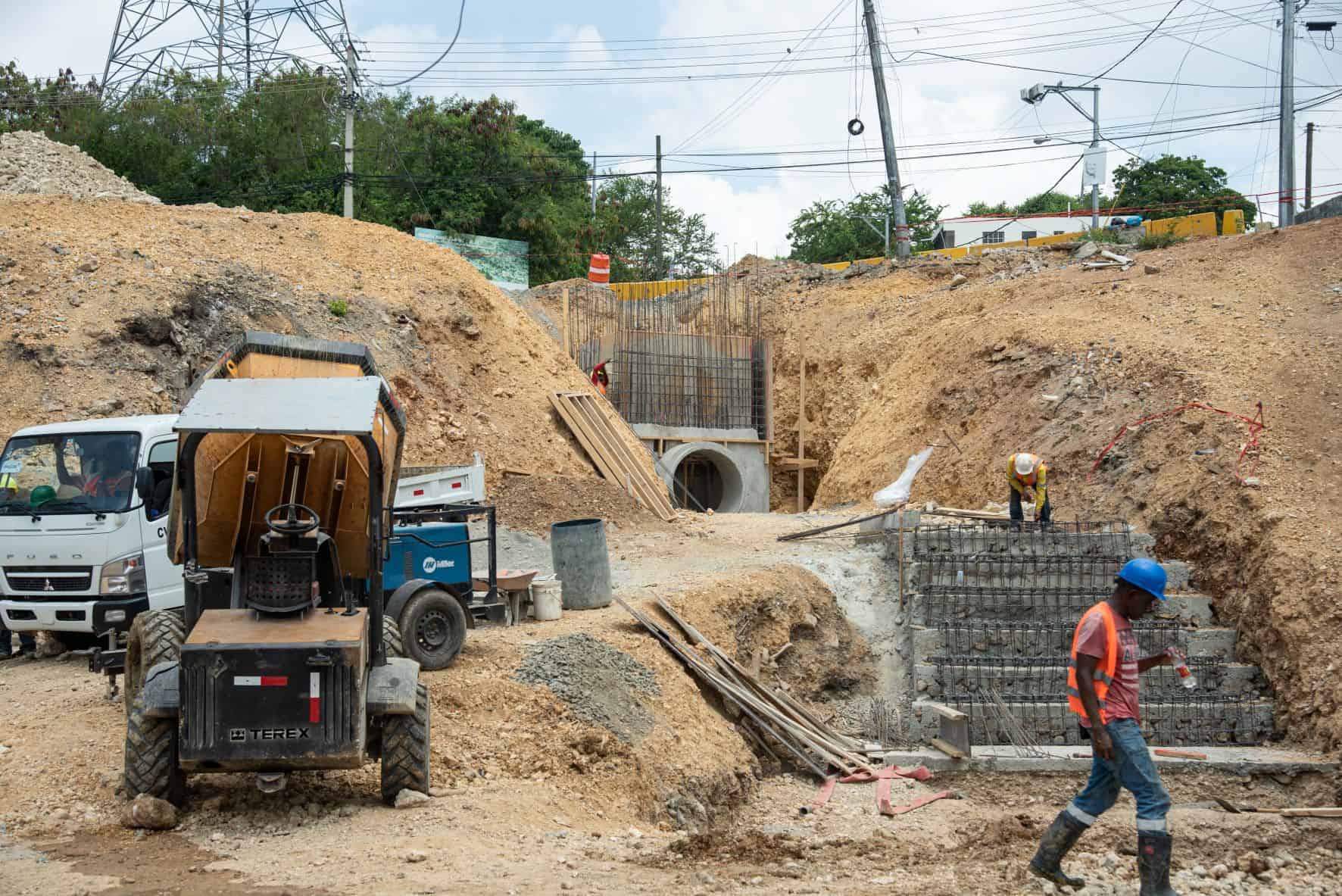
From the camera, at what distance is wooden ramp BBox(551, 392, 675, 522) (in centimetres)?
1917

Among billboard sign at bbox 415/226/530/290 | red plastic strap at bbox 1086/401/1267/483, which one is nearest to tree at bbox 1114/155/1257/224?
billboard sign at bbox 415/226/530/290

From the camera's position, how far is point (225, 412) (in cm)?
618

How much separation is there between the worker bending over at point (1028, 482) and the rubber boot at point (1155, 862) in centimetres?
900

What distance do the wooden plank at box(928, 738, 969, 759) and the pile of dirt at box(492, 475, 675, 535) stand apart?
7.33m

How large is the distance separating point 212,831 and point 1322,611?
1065 centimetres

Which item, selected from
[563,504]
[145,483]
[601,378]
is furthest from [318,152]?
[145,483]

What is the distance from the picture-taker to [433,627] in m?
9.24

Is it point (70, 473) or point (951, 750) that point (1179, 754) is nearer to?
point (951, 750)

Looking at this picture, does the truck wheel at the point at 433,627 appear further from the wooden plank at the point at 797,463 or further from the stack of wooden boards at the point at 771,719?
the wooden plank at the point at 797,463

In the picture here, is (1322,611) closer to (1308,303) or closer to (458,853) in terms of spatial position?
(1308,303)

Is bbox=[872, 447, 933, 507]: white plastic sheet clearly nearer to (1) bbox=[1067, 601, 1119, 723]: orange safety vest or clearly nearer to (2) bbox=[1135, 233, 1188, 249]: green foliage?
(2) bbox=[1135, 233, 1188, 249]: green foliage

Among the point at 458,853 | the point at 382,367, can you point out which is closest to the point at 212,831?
the point at 458,853

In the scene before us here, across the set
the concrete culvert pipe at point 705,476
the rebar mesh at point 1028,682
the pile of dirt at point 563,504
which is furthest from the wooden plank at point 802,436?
the rebar mesh at point 1028,682

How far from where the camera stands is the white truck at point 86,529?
9.94 m
